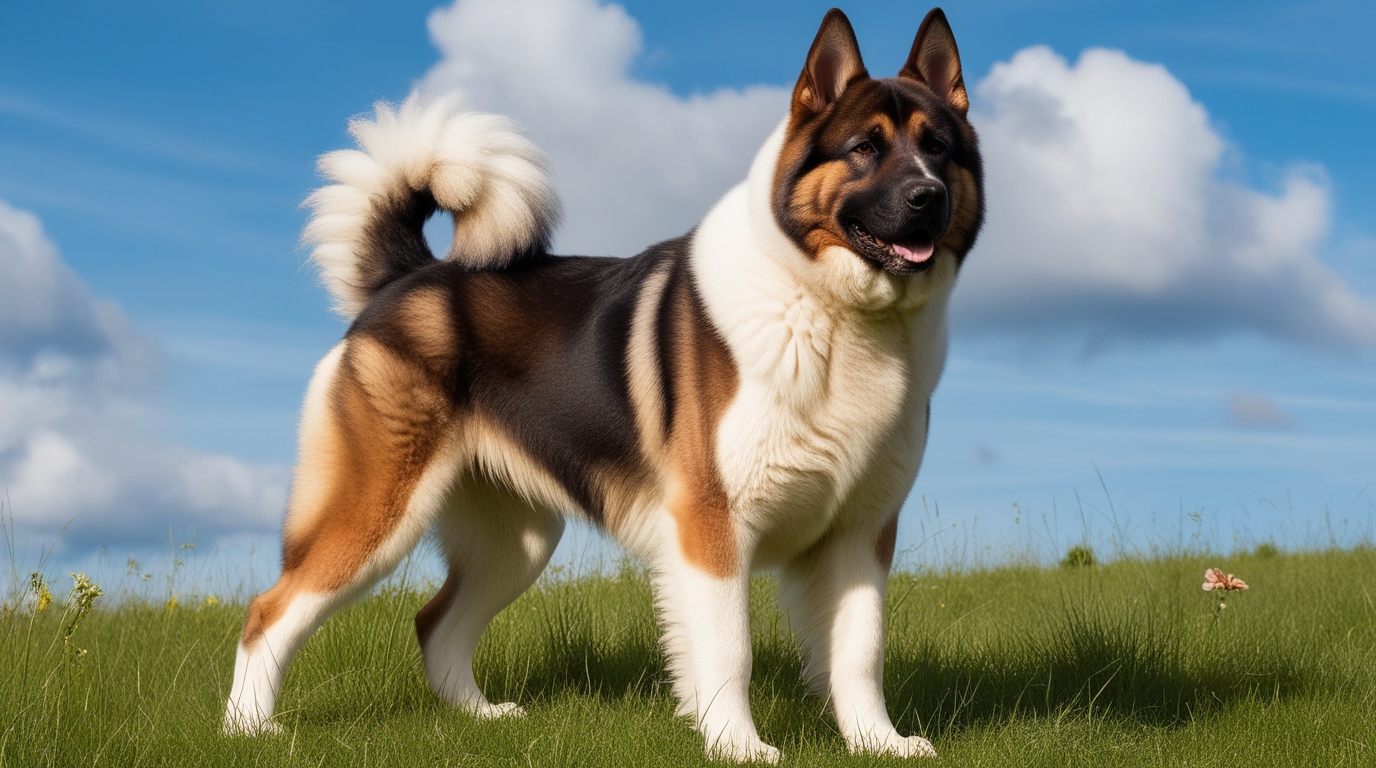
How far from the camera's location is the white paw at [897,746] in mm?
3709

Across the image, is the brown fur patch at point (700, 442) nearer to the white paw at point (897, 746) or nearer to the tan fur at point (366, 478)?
the white paw at point (897, 746)

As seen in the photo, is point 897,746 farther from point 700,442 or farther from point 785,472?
point 700,442

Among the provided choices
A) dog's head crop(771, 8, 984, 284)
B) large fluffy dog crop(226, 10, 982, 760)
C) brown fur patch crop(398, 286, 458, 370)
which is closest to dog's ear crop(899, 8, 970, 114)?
large fluffy dog crop(226, 10, 982, 760)

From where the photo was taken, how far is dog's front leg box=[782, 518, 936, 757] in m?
3.82

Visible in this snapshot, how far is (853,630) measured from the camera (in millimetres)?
3867

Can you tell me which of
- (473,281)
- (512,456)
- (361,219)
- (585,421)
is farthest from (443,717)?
(361,219)

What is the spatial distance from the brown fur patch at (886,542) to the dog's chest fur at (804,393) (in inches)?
7.1

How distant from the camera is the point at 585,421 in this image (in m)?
4.03

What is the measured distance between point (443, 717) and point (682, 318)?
1.93 metres

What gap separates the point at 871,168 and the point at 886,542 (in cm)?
138

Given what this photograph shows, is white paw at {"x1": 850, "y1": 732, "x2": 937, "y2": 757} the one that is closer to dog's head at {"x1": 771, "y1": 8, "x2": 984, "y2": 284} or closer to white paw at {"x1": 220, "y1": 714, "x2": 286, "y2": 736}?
dog's head at {"x1": 771, "y1": 8, "x2": 984, "y2": 284}

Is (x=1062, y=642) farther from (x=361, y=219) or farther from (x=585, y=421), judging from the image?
(x=361, y=219)

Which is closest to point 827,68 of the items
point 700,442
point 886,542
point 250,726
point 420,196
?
point 700,442

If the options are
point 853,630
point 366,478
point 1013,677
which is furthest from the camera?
point 1013,677
